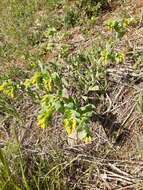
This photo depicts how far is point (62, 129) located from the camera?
369cm

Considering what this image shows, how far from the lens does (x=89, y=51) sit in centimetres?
432

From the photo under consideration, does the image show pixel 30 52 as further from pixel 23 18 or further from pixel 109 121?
pixel 109 121

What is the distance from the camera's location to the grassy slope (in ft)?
10.7

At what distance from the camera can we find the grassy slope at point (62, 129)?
10.7 feet

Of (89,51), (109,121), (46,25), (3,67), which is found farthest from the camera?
(46,25)

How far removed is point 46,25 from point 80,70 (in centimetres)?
143

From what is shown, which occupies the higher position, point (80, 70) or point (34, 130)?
point (80, 70)

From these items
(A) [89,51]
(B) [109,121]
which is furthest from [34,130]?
(A) [89,51]

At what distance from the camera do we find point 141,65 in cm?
396

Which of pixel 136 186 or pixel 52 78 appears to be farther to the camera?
pixel 52 78

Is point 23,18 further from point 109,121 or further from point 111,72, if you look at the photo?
point 109,121

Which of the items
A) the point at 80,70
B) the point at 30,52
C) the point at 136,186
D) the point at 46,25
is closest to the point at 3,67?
the point at 30,52

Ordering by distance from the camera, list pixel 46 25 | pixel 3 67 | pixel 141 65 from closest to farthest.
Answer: pixel 141 65, pixel 3 67, pixel 46 25

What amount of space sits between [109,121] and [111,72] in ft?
1.65
